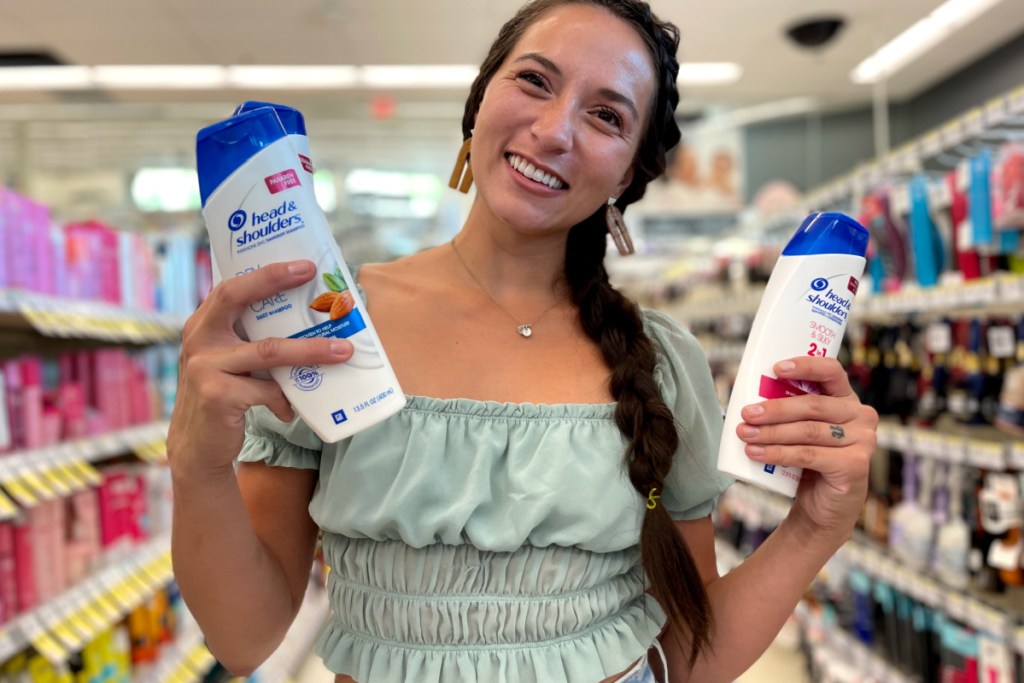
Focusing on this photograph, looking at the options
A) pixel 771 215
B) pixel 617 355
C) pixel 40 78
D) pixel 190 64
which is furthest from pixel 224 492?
pixel 40 78

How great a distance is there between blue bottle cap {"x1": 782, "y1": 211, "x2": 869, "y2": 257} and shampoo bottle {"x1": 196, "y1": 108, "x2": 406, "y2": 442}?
51 cm

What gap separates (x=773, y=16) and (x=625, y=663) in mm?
5492

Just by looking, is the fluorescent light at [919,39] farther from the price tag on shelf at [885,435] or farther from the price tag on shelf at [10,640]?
the price tag on shelf at [10,640]

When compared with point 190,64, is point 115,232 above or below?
below

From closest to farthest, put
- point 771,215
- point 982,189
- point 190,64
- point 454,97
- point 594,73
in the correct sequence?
point 594,73, point 982,189, point 771,215, point 190,64, point 454,97

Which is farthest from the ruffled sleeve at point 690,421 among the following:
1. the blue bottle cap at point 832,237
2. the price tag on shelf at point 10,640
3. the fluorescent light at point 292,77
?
the fluorescent light at point 292,77

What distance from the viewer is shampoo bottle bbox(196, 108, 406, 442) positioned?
854mm

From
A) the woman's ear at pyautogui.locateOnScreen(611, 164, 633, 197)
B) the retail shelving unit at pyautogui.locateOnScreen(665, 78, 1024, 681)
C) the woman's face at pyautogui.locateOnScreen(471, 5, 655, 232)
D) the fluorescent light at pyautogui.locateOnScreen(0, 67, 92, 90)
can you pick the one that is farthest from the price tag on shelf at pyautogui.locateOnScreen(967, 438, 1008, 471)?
the fluorescent light at pyautogui.locateOnScreen(0, 67, 92, 90)

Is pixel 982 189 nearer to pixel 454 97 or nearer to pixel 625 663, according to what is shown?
pixel 625 663

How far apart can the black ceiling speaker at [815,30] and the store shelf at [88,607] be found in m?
5.05

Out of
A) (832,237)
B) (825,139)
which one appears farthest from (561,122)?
(825,139)

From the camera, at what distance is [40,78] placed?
673cm

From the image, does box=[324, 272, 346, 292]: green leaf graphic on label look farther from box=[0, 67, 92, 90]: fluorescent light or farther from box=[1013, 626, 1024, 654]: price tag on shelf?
box=[0, 67, 92, 90]: fluorescent light

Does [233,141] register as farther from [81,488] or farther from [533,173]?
[81,488]
